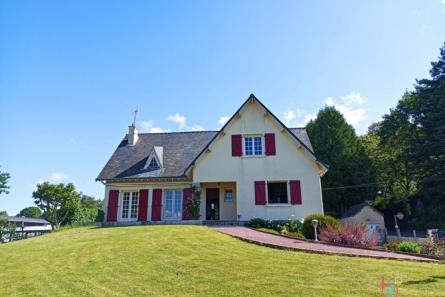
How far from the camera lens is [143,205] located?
63.4ft

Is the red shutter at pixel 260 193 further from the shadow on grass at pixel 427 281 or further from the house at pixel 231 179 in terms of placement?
the shadow on grass at pixel 427 281

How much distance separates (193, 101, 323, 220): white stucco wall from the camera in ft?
56.5

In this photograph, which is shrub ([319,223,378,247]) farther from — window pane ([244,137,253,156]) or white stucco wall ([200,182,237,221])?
white stucco wall ([200,182,237,221])

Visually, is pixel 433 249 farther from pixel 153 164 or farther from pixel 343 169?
pixel 343 169

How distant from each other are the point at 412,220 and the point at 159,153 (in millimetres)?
26679

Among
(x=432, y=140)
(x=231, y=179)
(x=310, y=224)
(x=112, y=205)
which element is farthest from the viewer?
(x=432, y=140)

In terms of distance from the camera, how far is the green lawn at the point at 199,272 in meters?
5.39

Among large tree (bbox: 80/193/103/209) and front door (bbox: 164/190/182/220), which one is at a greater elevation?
large tree (bbox: 80/193/103/209)

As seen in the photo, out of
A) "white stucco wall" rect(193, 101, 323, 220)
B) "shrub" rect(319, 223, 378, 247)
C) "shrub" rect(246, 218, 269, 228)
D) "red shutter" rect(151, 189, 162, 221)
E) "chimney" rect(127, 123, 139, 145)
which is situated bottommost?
"shrub" rect(319, 223, 378, 247)

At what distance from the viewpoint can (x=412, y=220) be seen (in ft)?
97.2

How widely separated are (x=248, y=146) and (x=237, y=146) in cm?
72

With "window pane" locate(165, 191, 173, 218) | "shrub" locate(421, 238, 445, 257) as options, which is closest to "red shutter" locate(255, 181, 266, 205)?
"window pane" locate(165, 191, 173, 218)

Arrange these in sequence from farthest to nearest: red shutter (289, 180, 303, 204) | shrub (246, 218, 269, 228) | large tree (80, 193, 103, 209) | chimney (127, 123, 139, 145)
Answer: large tree (80, 193, 103, 209) → chimney (127, 123, 139, 145) → red shutter (289, 180, 303, 204) → shrub (246, 218, 269, 228)

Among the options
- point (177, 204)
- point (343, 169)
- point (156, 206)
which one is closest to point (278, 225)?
point (177, 204)
